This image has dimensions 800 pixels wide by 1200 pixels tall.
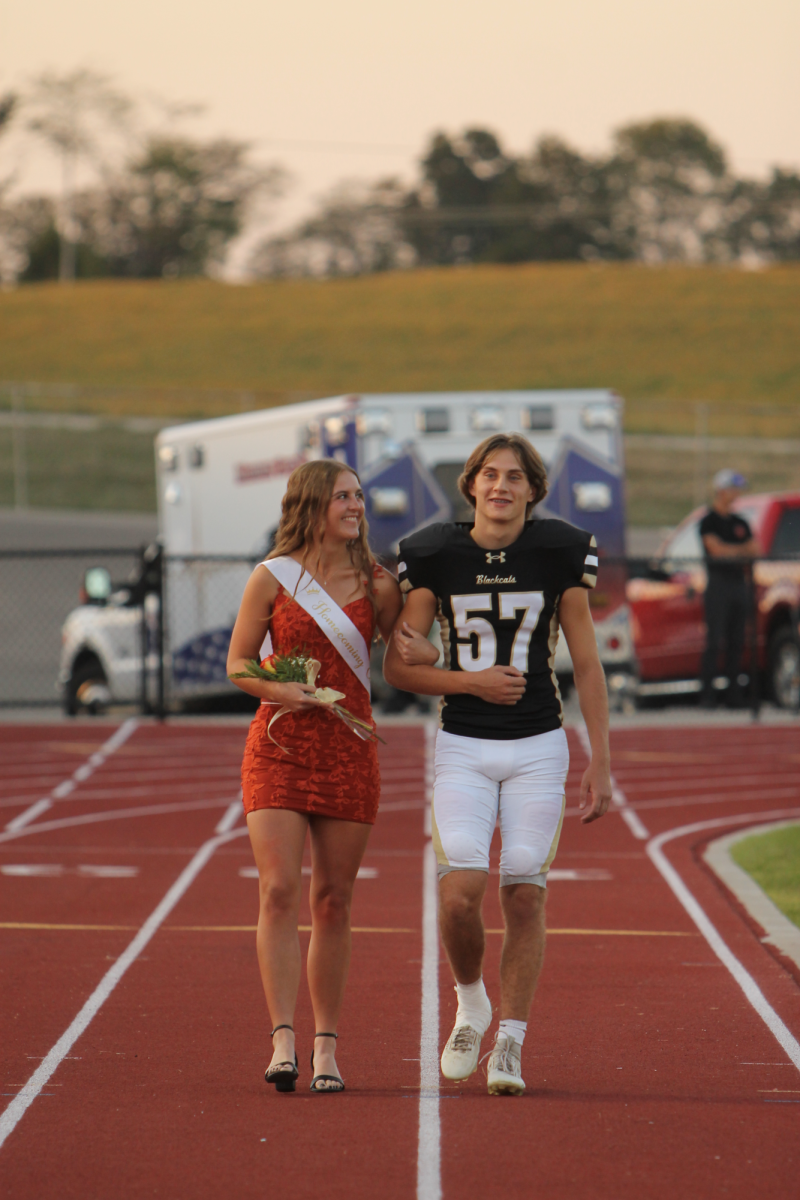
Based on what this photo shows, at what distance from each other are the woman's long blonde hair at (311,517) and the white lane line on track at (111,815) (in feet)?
18.3

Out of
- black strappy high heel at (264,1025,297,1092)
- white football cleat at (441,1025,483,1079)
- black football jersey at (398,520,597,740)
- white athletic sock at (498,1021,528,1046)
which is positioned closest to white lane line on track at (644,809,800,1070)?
white athletic sock at (498,1021,528,1046)

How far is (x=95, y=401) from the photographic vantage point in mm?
40688

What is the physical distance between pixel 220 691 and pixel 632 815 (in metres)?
6.41

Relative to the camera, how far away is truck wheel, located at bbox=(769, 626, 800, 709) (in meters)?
15.4

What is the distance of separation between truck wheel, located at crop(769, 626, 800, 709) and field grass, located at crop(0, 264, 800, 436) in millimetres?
32329

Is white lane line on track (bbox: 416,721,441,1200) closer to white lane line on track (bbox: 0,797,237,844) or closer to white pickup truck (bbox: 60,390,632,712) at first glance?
white lane line on track (bbox: 0,797,237,844)

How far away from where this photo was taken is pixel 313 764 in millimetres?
4684

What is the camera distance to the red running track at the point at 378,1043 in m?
4.00

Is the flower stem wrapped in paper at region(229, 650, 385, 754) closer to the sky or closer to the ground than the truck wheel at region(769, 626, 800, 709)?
closer to the sky

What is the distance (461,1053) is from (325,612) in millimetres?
1282

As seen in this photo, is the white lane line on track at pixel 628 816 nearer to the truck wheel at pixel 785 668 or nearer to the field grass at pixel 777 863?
the field grass at pixel 777 863

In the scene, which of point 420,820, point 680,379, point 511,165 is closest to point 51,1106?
point 420,820

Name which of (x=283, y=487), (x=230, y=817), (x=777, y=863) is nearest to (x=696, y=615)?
(x=283, y=487)

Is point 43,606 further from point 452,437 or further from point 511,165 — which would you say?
point 511,165
